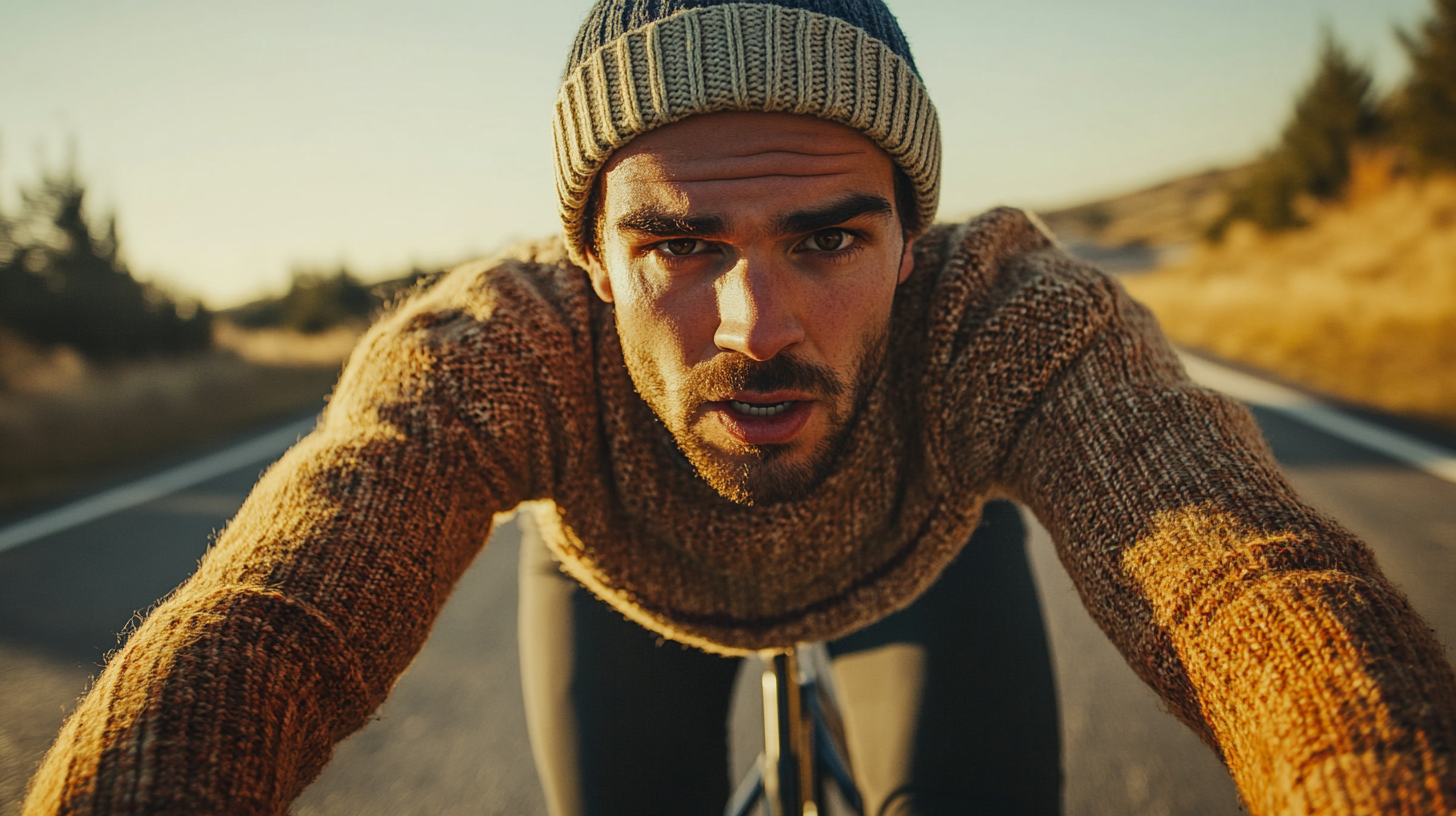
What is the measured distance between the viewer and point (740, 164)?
1617 mm

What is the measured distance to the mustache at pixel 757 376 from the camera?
1.58 meters

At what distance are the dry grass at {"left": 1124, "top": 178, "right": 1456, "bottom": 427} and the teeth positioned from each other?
6.82m

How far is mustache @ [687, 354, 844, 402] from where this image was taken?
158 centimetres

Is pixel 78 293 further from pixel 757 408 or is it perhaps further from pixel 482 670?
pixel 757 408

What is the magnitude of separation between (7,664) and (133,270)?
19231mm

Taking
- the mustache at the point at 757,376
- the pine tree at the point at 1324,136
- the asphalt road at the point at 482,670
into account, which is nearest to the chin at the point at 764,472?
the mustache at the point at 757,376

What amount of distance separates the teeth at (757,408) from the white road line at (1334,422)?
3.04m

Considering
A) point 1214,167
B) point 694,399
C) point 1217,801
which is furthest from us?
point 1214,167

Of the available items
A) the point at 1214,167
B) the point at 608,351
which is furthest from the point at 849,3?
the point at 1214,167

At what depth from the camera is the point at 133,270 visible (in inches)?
762

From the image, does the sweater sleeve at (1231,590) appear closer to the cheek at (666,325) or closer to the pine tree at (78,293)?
the cheek at (666,325)

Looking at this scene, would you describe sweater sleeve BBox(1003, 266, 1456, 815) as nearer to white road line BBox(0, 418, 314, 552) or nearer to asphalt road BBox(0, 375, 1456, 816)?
asphalt road BBox(0, 375, 1456, 816)

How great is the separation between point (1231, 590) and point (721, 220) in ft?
3.40

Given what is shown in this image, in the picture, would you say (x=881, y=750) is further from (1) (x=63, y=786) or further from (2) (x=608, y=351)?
(1) (x=63, y=786)
